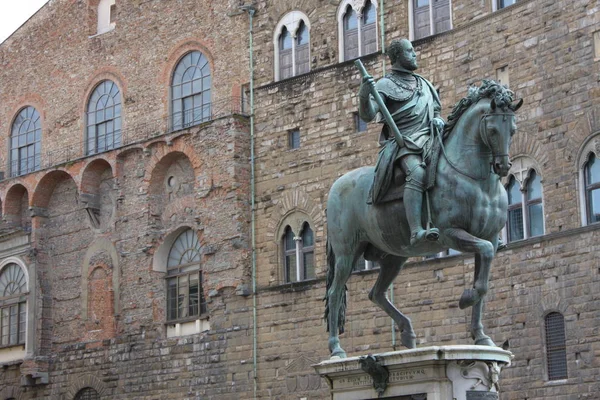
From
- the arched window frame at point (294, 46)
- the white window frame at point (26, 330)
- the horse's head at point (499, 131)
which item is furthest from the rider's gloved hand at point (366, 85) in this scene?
the white window frame at point (26, 330)

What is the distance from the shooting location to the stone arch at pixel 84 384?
3694cm

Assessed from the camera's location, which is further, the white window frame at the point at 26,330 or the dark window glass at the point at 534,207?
the white window frame at the point at 26,330

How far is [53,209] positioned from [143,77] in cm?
534

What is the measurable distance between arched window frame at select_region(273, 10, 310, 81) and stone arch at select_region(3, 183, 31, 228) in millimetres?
10762

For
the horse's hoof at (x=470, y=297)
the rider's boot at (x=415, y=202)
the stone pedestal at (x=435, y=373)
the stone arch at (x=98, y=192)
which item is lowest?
the stone pedestal at (x=435, y=373)

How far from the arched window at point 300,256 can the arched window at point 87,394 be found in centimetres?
780

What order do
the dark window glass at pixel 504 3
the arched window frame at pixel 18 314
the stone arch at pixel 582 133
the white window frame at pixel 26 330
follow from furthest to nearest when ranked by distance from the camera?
the arched window frame at pixel 18 314 → the white window frame at pixel 26 330 → the dark window glass at pixel 504 3 → the stone arch at pixel 582 133

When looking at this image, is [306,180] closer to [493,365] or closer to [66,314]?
[66,314]

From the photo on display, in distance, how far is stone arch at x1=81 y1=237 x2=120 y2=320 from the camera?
3722 cm

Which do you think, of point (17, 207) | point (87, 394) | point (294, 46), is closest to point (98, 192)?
point (17, 207)

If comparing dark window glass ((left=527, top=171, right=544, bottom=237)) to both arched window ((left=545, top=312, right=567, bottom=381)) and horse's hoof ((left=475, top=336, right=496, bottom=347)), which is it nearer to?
arched window ((left=545, top=312, right=567, bottom=381))

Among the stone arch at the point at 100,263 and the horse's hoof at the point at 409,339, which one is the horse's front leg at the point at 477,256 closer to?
the horse's hoof at the point at 409,339

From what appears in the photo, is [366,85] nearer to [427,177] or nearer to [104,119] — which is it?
[427,177]

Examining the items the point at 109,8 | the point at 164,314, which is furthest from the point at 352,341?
the point at 109,8
